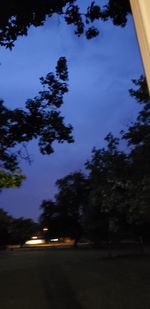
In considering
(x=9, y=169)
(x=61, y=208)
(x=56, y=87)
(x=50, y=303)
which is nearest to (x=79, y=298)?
(x=50, y=303)

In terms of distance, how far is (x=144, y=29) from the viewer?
110 cm

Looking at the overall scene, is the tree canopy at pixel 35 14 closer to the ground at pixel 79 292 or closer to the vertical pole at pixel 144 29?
the vertical pole at pixel 144 29

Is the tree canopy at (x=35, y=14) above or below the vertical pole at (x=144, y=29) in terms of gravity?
above

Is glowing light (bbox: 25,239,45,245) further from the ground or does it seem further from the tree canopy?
the tree canopy

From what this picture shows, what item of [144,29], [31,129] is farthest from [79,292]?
[144,29]

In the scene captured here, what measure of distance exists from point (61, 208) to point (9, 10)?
3067 centimetres

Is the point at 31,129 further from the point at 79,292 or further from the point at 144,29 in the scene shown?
the point at 79,292

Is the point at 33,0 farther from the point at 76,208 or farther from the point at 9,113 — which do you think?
the point at 76,208

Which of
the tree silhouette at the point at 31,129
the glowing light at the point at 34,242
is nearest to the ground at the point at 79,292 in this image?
the tree silhouette at the point at 31,129

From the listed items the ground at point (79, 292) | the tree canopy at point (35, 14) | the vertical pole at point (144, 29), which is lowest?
the ground at point (79, 292)

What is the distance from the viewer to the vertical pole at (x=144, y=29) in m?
1.10

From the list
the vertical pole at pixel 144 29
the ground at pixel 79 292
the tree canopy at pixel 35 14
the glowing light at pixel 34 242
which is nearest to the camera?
the vertical pole at pixel 144 29

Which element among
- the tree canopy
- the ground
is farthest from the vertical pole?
the ground

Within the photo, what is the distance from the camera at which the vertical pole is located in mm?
1096
